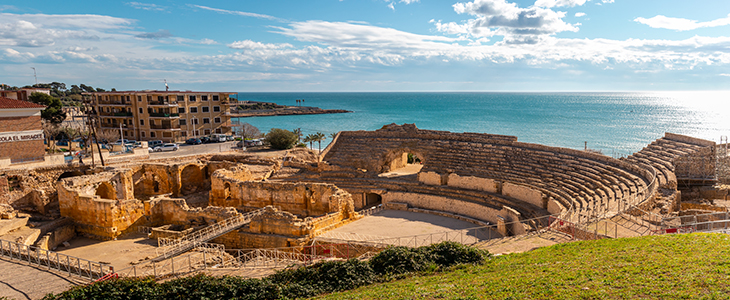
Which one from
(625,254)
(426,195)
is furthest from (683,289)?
(426,195)

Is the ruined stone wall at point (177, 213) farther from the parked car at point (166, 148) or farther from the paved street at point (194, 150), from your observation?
the parked car at point (166, 148)

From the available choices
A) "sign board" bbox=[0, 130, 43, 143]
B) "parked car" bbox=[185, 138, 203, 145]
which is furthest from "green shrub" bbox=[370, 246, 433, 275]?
"parked car" bbox=[185, 138, 203, 145]

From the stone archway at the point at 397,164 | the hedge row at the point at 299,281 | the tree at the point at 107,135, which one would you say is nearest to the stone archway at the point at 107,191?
the hedge row at the point at 299,281

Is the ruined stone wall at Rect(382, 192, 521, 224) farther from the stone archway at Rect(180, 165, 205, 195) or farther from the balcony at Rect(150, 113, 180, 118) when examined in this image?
the balcony at Rect(150, 113, 180, 118)

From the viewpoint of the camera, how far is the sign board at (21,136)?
32.4m

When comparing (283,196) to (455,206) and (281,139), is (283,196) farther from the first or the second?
(281,139)

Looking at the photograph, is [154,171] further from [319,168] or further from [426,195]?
[426,195]

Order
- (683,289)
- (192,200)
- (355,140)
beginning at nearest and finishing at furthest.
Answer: (683,289) → (192,200) → (355,140)

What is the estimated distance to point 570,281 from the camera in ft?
35.2

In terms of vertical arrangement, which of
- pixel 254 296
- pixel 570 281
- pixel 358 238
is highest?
pixel 570 281

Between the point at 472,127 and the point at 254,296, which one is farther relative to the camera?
the point at 472,127

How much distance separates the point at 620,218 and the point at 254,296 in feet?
48.4

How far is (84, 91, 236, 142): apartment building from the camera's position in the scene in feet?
177

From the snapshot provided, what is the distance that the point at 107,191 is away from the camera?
3058cm
